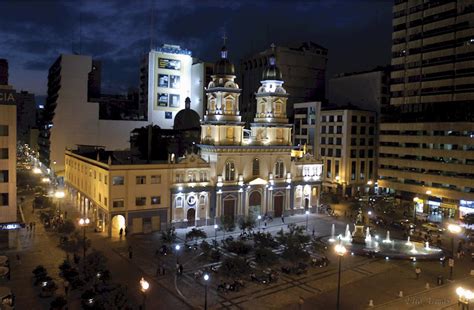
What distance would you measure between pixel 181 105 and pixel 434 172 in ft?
193

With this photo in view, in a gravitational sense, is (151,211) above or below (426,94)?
below

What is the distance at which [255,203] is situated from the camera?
71250mm

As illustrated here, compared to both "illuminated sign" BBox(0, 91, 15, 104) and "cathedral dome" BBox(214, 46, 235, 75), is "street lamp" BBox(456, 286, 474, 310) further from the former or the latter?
"cathedral dome" BBox(214, 46, 235, 75)

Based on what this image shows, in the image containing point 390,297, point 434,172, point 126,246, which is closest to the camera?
point 390,297

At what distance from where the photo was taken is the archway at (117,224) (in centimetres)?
5875

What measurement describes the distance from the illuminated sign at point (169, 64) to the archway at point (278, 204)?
48233 millimetres

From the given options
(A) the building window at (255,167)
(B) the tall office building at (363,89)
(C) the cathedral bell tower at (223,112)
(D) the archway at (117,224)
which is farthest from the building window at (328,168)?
(D) the archway at (117,224)

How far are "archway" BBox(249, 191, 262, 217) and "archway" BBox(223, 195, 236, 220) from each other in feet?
10.1

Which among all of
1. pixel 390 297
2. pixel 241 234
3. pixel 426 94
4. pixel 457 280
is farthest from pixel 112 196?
pixel 426 94

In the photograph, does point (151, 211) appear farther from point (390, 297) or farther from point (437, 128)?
point (437, 128)

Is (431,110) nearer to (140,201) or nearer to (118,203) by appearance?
(140,201)

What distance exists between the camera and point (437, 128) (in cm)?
7406

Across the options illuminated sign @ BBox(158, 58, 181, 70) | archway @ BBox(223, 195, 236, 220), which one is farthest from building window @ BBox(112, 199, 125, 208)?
illuminated sign @ BBox(158, 58, 181, 70)

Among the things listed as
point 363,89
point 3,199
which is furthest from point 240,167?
point 363,89
